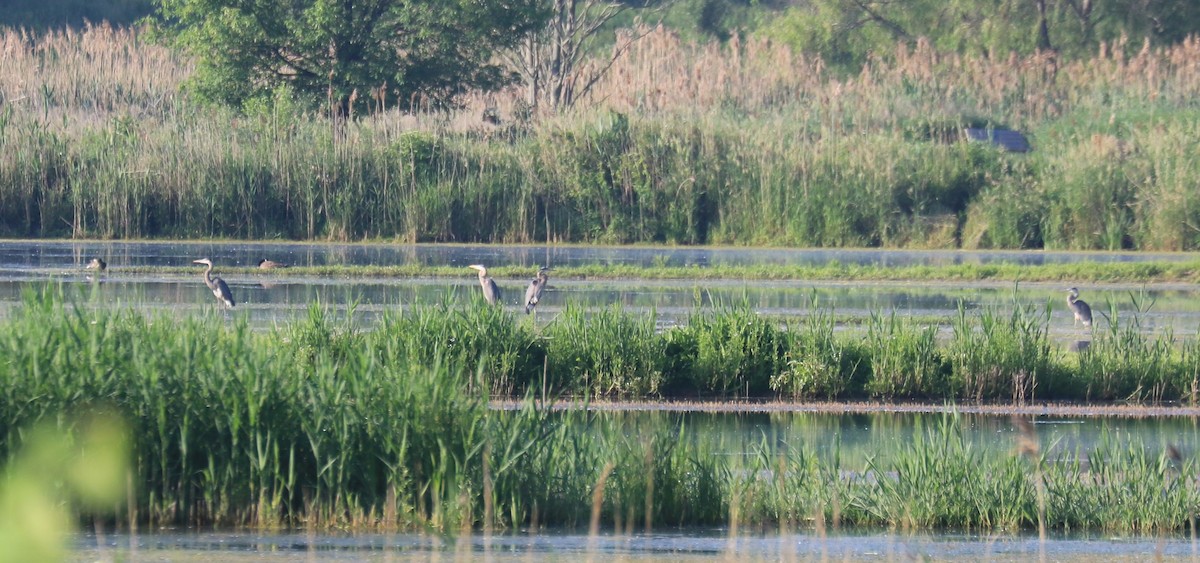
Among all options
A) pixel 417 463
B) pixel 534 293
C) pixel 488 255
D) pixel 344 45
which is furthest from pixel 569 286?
pixel 344 45

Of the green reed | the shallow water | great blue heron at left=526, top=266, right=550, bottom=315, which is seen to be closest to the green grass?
great blue heron at left=526, top=266, right=550, bottom=315

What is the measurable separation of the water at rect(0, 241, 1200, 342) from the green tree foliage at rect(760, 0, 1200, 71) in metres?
19.4

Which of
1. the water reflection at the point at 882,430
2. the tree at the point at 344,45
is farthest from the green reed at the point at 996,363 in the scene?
the tree at the point at 344,45

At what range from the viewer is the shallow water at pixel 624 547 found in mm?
8031

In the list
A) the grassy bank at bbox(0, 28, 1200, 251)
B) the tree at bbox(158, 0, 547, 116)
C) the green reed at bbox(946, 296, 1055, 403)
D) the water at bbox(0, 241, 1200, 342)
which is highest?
the tree at bbox(158, 0, 547, 116)

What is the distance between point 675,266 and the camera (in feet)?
71.6

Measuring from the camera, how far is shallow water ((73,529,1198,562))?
803 centimetres

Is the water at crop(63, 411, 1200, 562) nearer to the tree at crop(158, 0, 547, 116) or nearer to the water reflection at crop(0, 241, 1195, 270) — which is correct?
the water reflection at crop(0, 241, 1195, 270)

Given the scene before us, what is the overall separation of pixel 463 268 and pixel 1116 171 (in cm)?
1120

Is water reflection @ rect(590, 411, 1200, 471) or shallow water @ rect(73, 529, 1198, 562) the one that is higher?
water reflection @ rect(590, 411, 1200, 471)

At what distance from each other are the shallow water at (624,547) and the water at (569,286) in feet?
14.9

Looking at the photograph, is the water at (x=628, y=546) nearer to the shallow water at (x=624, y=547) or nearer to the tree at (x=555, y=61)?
the shallow water at (x=624, y=547)

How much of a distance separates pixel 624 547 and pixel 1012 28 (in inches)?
1439

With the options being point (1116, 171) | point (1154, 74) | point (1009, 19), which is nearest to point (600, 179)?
point (1116, 171)
